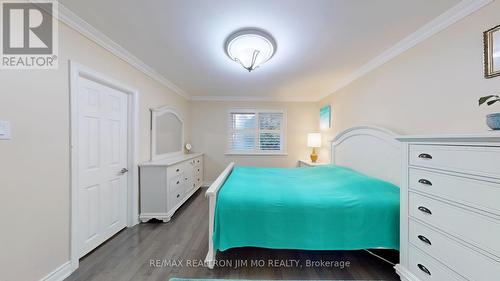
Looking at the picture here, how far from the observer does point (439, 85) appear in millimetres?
1803

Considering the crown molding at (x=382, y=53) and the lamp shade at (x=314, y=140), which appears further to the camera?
the lamp shade at (x=314, y=140)

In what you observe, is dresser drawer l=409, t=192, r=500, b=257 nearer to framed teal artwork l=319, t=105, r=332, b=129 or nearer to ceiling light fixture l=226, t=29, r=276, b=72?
ceiling light fixture l=226, t=29, r=276, b=72

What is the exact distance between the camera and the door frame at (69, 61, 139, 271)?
1.77 meters

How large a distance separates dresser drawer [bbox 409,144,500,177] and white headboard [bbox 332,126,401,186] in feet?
1.88

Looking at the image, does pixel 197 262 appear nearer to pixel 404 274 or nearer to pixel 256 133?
pixel 404 274

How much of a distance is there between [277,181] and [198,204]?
1.82 m

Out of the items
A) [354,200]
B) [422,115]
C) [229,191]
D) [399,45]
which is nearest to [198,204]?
[229,191]

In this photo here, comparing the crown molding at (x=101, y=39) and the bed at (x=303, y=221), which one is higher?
the crown molding at (x=101, y=39)

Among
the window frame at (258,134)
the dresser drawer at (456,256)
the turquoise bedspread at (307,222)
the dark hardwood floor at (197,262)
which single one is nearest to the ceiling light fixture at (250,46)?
the turquoise bedspread at (307,222)

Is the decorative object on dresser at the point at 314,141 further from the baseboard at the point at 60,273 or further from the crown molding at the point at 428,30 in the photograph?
the baseboard at the point at 60,273

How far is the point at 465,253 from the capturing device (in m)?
1.14

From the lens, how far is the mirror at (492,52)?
1.35 meters

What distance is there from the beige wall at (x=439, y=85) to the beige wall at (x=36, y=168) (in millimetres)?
3409

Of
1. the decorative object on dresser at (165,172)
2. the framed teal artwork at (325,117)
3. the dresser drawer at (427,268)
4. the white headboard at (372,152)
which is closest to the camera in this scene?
the dresser drawer at (427,268)
